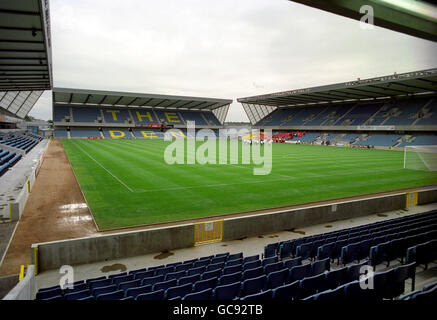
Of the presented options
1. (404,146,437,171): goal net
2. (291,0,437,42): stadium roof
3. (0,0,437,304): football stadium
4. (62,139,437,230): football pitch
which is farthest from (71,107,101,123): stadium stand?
(291,0,437,42): stadium roof

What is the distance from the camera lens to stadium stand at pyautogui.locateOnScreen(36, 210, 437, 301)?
489 cm

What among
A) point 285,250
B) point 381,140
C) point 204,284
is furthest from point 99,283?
point 381,140

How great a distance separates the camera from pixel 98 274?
8469 millimetres

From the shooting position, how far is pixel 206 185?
63.3 feet

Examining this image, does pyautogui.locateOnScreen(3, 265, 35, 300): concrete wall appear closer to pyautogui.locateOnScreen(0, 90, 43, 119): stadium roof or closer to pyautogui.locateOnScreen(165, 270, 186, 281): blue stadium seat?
pyautogui.locateOnScreen(165, 270, 186, 281): blue stadium seat

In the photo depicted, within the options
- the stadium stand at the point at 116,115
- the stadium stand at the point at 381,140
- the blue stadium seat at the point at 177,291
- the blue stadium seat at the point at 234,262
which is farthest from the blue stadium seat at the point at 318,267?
the stadium stand at the point at 116,115

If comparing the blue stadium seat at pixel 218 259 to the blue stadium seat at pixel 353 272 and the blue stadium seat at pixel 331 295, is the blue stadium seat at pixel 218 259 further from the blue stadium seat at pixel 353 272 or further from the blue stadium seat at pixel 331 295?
the blue stadium seat at pixel 331 295

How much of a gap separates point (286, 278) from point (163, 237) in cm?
549

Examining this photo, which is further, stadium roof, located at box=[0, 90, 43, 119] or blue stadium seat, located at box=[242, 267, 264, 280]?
stadium roof, located at box=[0, 90, 43, 119]

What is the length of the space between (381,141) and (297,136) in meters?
21.1

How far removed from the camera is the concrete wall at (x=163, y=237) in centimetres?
887

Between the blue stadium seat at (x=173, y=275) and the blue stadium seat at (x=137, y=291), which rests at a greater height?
the blue stadium seat at (x=137, y=291)

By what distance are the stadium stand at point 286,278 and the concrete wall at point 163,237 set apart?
2496 mm

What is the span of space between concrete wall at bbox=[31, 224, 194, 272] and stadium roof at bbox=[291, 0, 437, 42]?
808 cm
